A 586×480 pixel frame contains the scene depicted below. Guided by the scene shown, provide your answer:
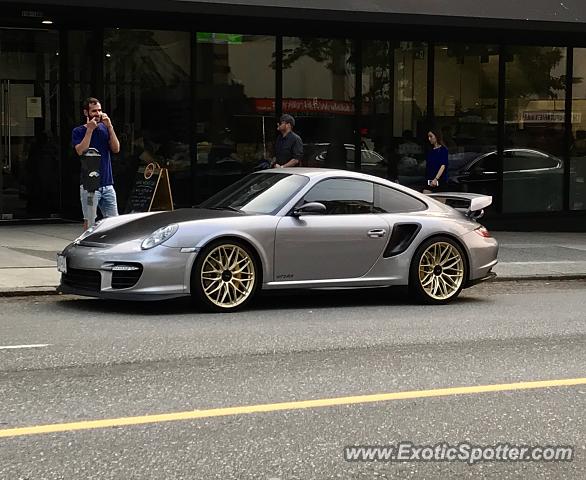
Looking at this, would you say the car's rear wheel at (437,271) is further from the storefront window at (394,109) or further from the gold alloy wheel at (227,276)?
the storefront window at (394,109)

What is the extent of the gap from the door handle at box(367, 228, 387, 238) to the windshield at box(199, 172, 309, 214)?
845 mm

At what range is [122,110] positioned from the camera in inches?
616

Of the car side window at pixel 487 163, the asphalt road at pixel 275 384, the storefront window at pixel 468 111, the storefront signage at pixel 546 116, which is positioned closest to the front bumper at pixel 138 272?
the asphalt road at pixel 275 384

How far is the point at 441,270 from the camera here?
9.71 metres

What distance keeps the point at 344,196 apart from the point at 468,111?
928cm

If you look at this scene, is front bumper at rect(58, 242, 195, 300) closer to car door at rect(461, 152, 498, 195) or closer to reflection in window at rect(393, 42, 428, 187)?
reflection in window at rect(393, 42, 428, 187)

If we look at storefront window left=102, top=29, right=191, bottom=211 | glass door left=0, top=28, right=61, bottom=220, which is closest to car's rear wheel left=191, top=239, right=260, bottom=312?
storefront window left=102, top=29, right=191, bottom=211

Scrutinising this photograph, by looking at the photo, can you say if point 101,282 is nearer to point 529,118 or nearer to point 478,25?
point 478,25

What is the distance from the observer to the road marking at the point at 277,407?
501 cm

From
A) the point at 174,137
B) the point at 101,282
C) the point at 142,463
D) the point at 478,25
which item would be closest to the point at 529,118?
the point at 478,25

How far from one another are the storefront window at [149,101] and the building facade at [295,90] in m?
0.02

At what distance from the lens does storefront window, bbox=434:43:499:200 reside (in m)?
17.9

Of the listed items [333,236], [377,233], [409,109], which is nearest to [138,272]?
[333,236]

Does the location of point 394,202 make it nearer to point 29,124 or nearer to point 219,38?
point 219,38
